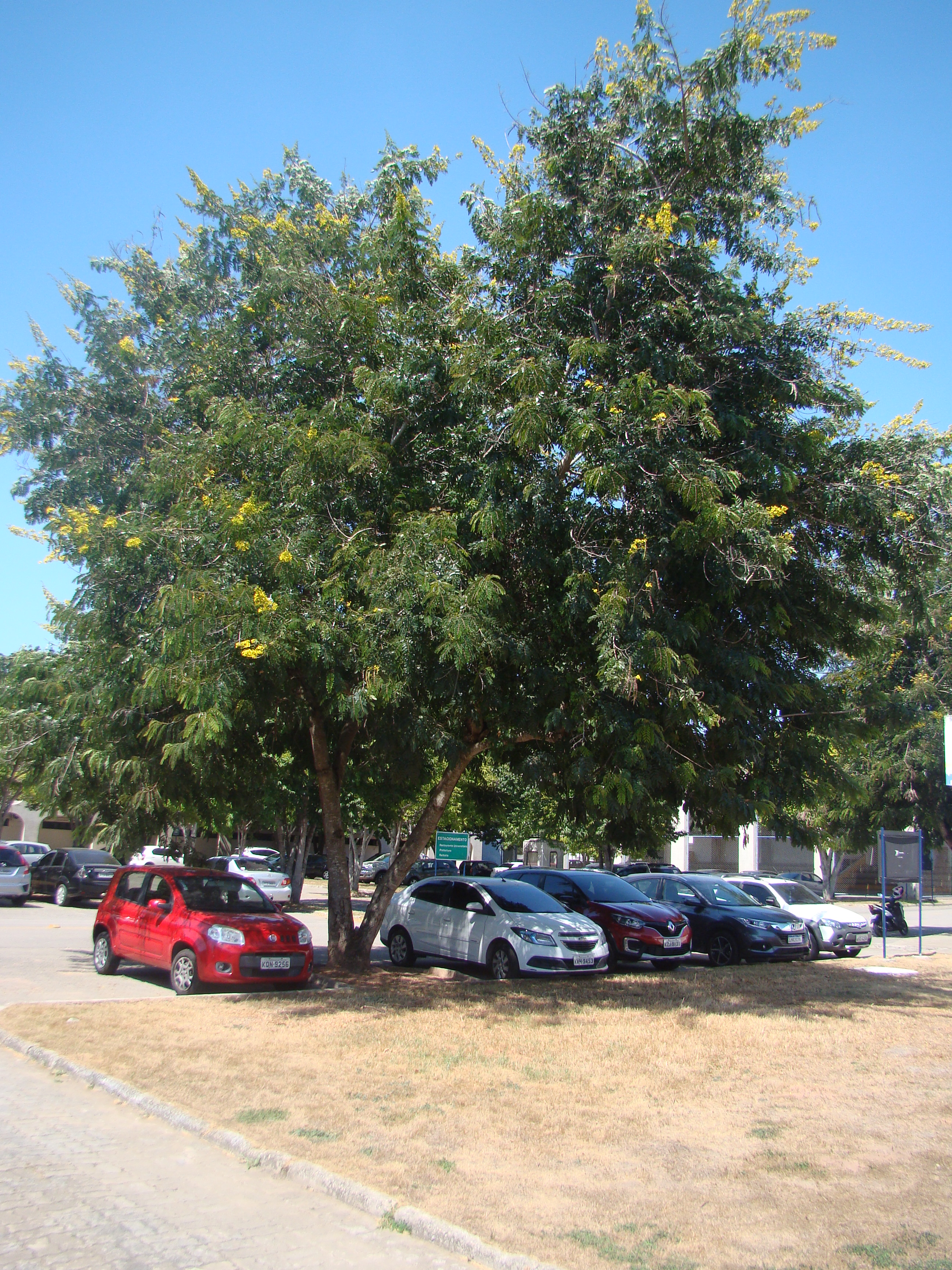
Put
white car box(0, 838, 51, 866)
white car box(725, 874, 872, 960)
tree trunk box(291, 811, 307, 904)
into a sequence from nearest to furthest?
white car box(725, 874, 872, 960) → tree trunk box(291, 811, 307, 904) → white car box(0, 838, 51, 866)

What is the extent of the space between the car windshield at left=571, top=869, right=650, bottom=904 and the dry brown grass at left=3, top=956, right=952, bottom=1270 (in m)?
4.30

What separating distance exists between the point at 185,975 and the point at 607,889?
817 cm

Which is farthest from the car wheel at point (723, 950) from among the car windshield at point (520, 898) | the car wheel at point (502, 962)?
the car wheel at point (502, 962)

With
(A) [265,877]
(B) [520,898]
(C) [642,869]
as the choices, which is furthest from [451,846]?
(C) [642,869]

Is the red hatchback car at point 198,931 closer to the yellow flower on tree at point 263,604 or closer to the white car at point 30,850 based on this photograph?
the yellow flower on tree at point 263,604

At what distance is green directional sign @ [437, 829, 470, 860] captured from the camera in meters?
25.3

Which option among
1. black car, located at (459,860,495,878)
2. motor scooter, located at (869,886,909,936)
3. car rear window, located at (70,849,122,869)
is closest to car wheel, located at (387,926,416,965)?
motor scooter, located at (869,886,909,936)

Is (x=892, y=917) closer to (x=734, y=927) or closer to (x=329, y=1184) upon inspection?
(x=734, y=927)

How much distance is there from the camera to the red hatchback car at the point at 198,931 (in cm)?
1202

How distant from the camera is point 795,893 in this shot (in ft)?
66.3

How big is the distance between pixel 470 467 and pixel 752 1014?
770cm

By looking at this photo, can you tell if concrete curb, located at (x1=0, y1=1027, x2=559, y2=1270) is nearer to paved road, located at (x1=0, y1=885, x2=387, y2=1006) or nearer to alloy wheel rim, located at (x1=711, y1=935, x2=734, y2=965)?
paved road, located at (x1=0, y1=885, x2=387, y2=1006)

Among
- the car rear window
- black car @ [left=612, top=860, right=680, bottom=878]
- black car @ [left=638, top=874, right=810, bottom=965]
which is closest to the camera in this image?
black car @ [left=638, top=874, right=810, bottom=965]

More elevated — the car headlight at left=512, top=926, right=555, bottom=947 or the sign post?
the sign post
